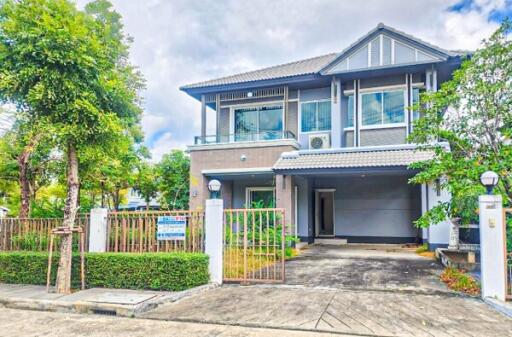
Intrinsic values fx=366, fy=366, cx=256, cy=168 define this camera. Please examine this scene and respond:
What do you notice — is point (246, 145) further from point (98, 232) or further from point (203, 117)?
point (98, 232)

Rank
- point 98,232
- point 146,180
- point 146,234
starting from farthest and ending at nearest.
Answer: point 146,180 < point 98,232 < point 146,234

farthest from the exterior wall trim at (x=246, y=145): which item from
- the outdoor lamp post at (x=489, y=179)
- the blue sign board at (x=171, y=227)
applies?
the outdoor lamp post at (x=489, y=179)

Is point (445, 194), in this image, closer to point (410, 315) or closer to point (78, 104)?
point (410, 315)

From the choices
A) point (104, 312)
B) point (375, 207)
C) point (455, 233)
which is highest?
point (375, 207)

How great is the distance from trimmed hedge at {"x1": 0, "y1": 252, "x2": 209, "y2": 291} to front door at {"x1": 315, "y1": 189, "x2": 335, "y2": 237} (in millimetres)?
9698

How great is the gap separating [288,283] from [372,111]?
9569 mm

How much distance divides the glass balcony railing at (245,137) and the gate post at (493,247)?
9.41m

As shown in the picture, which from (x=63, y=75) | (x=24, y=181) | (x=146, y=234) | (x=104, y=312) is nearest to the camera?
(x=104, y=312)

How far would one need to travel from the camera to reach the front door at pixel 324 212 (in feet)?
56.2

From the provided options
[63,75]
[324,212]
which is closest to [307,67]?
[324,212]

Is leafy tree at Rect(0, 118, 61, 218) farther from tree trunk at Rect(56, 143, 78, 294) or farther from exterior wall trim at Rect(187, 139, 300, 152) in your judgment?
exterior wall trim at Rect(187, 139, 300, 152)

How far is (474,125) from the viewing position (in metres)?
8.41

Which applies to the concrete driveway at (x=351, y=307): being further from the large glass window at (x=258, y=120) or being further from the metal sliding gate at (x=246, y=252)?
the large glass window at (x=258, y=120)

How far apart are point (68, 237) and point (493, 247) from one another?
9.05 meters
